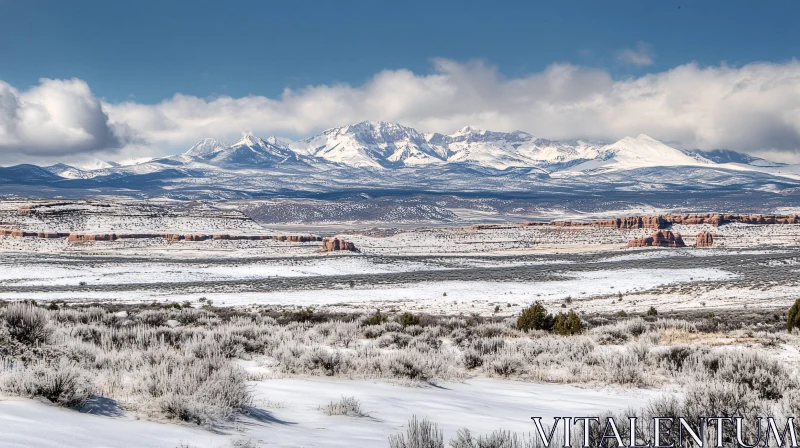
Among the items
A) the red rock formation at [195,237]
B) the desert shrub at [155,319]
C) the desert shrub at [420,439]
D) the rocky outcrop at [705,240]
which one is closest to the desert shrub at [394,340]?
the desert shrub at [155,319]

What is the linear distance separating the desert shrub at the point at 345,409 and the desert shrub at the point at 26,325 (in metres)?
4.62

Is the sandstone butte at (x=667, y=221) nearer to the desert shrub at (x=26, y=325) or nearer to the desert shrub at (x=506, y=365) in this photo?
the desert shrub at (x=506, y=365)

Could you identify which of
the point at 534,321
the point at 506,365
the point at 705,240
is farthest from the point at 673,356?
the point at 705,240

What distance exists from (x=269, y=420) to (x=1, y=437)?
2.48 meters

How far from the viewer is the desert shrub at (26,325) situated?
895 centimetres

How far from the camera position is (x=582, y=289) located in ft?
145

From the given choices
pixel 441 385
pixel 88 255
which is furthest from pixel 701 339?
pixel 88 255

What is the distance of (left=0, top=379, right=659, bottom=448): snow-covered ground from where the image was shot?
487 centimetres

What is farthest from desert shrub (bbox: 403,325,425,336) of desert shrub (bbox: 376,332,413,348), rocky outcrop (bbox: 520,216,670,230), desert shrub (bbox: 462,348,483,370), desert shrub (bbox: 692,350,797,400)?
rocky outcrop (bbox: 520,216,670,230)

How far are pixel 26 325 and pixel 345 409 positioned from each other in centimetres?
546

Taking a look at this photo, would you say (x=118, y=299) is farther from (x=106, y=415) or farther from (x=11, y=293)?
(x=106, y=415)

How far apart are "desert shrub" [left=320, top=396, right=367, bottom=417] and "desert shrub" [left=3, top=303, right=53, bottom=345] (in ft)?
15.2

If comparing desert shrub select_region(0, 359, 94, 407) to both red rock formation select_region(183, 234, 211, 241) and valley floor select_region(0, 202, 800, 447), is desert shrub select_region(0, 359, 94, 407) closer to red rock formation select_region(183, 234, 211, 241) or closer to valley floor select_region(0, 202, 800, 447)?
valley floor select_region(0, 202, 800, 447)

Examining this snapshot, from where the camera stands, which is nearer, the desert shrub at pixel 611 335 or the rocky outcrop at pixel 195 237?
the desert shrub at pixel 611 335
